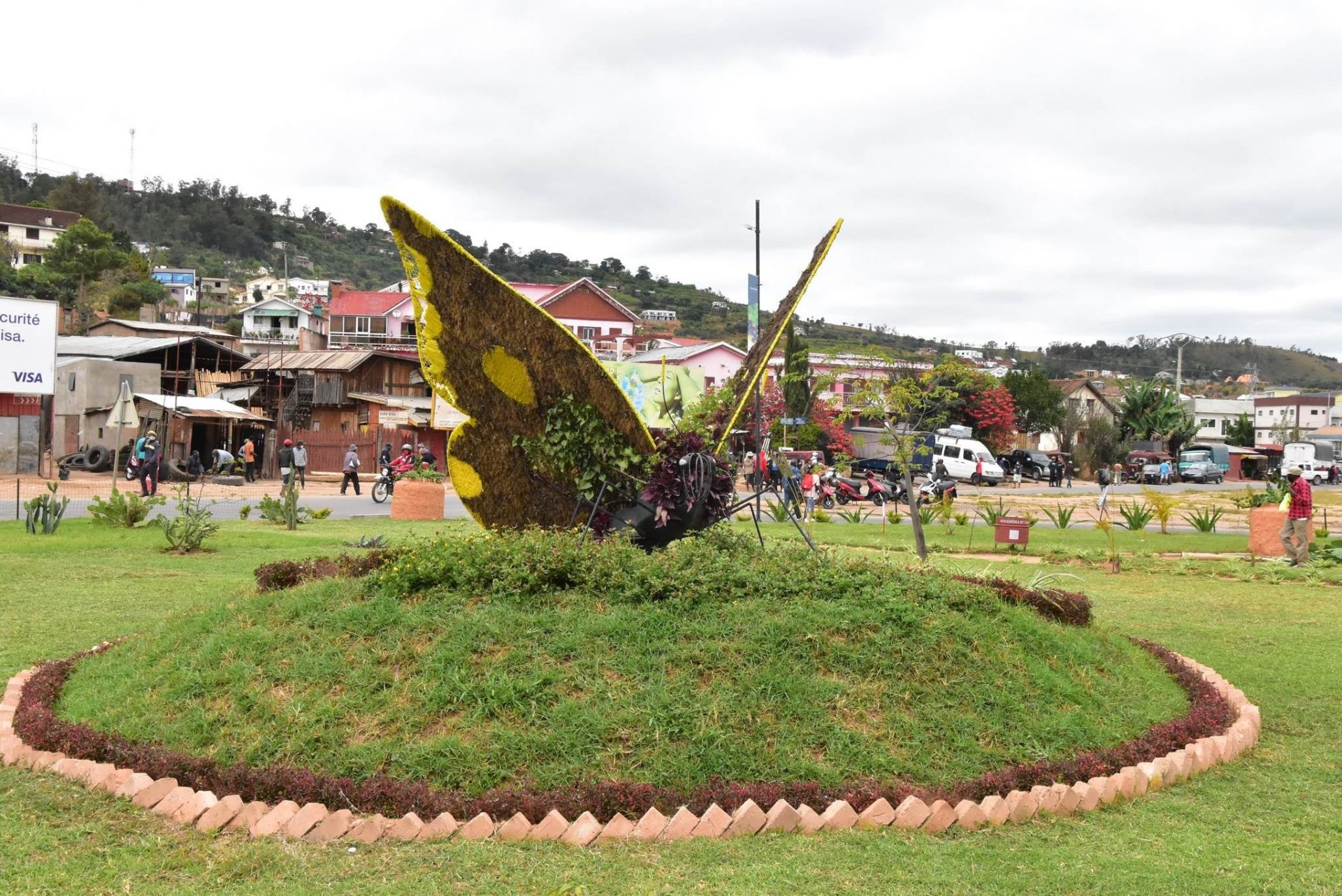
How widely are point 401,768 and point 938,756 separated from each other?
9.24 feet

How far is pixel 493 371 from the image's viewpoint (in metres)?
8.07

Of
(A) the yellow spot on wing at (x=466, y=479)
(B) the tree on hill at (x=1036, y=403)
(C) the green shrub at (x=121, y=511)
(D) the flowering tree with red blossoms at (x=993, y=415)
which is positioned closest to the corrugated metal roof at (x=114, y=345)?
(C) the green shrub at (x=121, y=511)

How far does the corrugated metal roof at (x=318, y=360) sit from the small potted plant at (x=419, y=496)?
1952 cm

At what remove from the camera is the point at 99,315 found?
58.5 m

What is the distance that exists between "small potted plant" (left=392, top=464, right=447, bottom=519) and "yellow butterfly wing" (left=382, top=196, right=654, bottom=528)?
1340 cm

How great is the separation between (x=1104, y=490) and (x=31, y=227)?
267 feet

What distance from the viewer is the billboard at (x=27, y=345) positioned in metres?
24.0

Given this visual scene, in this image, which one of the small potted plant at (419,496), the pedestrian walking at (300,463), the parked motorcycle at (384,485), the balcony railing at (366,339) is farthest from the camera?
the balcony railing at (366,339)

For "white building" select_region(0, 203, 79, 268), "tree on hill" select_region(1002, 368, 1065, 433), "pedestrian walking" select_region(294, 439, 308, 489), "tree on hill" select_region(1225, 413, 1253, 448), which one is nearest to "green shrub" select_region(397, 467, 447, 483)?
"pedestrian walking" select_region(294, 439, 308, 489)

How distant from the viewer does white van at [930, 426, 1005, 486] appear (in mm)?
44875

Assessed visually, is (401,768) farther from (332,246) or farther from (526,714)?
(332,246)

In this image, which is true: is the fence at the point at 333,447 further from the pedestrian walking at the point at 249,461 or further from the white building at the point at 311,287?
the white building at the point at 311,287

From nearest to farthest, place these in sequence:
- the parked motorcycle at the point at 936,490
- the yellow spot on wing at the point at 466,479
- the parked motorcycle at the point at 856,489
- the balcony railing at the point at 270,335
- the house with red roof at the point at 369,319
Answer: the yellow spot on wing at the point at 466,479 → the parked motorcycle at the point at 936,490 → the parked motorcycle at the point at 856,489 → the house with red roof at the point at 369,319 → the balcony railing at the point at 270,335

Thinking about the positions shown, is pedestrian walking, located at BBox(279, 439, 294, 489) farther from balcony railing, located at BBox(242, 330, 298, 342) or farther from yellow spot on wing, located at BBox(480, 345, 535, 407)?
balcony railing, located at BBox(242, 330, 298, 342)
